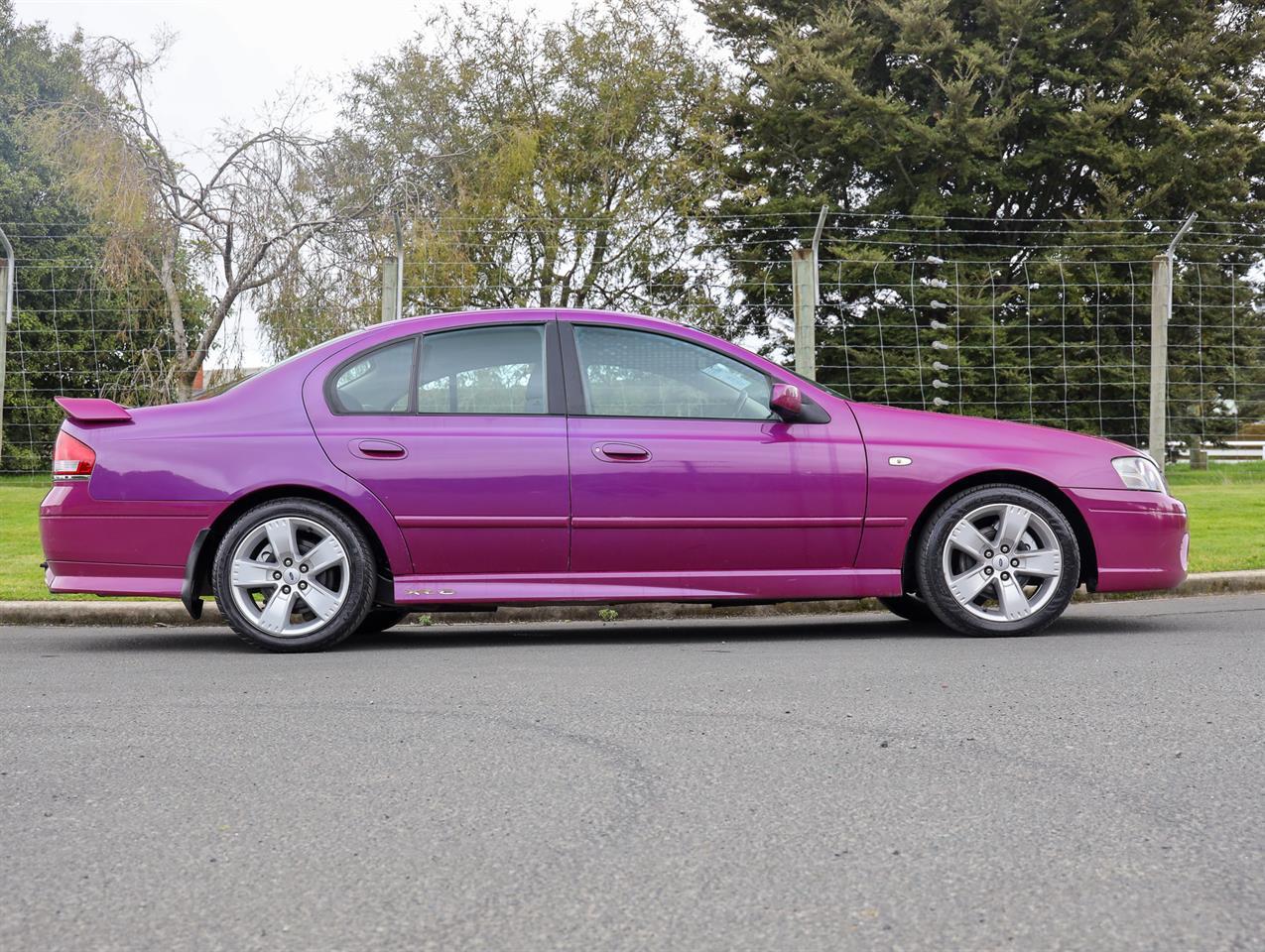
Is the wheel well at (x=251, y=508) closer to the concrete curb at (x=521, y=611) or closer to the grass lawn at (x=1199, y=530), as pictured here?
the concrete curb at (x=521, y=611)

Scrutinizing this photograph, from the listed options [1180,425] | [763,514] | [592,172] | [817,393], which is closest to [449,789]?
[763,514]

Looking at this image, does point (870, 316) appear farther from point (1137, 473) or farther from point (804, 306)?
point (1137, 473)

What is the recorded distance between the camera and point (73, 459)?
6.45 m

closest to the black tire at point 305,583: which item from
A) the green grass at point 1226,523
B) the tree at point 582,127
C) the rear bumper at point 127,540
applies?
the rear bumper at point 127,540

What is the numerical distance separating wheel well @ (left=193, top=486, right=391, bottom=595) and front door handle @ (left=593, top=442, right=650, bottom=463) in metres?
1.09

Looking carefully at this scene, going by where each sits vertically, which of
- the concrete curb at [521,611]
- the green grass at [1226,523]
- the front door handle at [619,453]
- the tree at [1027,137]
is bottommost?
the concrete curb at [521,611]

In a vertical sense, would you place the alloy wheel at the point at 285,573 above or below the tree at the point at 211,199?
below

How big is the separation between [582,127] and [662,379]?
26204 millimetres

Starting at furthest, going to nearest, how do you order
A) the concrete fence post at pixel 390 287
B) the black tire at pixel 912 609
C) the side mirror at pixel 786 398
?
the concrete fence post at pixel 390 287
the black tire at pixel 912 609
the side mirror at pixel 786 398

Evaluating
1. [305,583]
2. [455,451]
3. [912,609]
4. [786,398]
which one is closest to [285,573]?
Answer: [305,583]

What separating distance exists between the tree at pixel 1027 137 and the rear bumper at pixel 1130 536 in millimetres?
19627

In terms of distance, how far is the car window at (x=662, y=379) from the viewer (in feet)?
21.9

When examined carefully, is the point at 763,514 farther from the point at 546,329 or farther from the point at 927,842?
the point at 927,842

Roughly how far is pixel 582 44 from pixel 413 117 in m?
4.68
